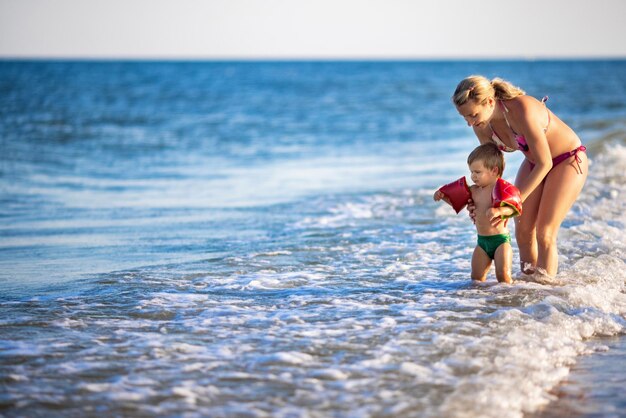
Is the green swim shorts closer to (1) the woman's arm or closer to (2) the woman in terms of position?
(2) the woman

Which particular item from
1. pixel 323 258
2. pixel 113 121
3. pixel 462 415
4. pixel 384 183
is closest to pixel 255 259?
pixel 323 258

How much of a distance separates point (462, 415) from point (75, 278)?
12.8 feet

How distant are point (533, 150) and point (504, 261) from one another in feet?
2.80

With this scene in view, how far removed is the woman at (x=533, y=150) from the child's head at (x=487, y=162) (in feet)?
0.37

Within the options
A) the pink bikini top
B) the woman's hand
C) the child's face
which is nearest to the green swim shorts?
the woman's hand

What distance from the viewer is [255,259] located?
6.98 m

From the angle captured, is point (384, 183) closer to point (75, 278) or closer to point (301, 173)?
point (301, 173)

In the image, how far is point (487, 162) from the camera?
5496mm

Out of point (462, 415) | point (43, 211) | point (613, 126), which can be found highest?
point (613, 126)

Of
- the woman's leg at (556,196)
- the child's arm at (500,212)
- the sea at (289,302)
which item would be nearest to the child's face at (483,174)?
the child's arm at (500,212)

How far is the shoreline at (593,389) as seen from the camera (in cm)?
353

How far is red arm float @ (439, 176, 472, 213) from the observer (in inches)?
220

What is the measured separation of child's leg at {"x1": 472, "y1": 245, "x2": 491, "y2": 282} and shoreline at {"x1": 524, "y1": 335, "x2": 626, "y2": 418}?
4.63 feet

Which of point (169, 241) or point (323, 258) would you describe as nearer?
point (323, 258)
